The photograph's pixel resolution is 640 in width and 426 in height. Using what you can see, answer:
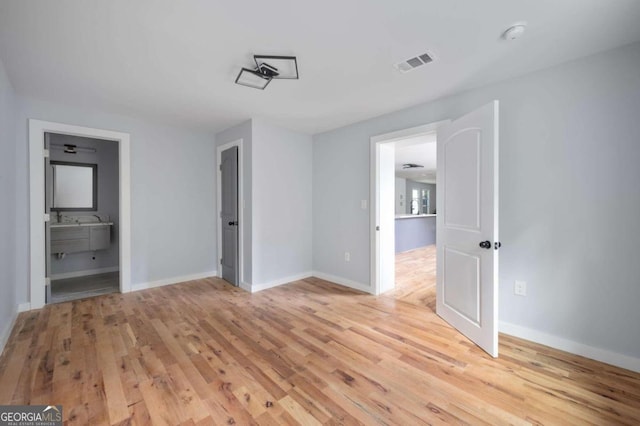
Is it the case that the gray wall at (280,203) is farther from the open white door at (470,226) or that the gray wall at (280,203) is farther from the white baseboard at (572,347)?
the white baseboard at (572,347)

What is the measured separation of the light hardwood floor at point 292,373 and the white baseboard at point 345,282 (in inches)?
29.0

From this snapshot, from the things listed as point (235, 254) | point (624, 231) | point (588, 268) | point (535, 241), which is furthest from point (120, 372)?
point (624, 231)

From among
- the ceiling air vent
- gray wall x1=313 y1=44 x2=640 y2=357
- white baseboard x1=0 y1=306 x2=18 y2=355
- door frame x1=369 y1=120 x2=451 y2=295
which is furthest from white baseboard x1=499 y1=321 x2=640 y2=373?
white baseboard x1=0 y1=306 x2=18 y2=355

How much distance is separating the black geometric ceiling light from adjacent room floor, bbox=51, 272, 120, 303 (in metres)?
3.36

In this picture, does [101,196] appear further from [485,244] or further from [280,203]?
[485,244]

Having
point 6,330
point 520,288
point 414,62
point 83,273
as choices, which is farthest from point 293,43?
point 83,273

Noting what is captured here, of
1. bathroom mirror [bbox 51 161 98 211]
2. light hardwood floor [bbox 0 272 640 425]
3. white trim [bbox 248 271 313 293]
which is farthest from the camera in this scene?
bathroom mirror [bbox 51 161 98 211]

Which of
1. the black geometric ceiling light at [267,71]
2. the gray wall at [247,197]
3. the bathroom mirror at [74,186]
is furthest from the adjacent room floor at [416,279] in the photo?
the bathroom mirror at [74,186]

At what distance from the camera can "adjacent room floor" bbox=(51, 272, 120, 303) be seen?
3.42 meters

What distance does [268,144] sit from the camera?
3832 mm

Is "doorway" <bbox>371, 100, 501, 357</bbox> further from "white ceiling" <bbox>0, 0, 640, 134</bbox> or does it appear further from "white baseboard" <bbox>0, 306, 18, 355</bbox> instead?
"white baseboard" <bbox>0, 306, 18, 355</bbox>

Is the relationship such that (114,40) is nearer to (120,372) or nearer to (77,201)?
(120,372)

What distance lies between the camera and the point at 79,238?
4.05m

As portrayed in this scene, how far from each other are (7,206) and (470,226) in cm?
427
